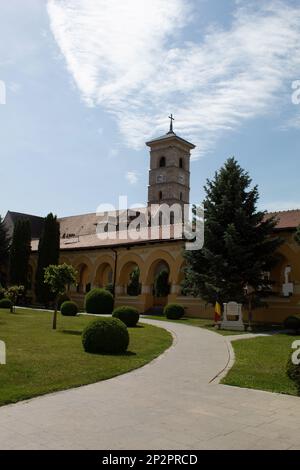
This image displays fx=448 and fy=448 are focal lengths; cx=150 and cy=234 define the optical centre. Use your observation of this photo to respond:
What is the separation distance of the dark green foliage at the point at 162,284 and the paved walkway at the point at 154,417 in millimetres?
30366

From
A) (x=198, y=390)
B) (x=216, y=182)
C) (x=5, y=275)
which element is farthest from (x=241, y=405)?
(x=5, y=275)

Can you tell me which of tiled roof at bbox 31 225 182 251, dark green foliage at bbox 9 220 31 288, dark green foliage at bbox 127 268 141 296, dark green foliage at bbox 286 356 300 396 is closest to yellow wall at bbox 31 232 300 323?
tiled roof at bbox 31 225 182 251

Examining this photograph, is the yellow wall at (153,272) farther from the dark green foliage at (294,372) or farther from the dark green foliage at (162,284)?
the dark green foliage at (294,372)

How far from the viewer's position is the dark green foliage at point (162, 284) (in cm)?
4050

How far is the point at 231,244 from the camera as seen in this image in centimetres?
2366

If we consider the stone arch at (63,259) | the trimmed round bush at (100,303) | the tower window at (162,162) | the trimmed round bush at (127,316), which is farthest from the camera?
the tower window at (162,162)

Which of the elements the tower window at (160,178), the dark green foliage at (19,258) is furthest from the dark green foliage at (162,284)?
the tower window at (160,178)

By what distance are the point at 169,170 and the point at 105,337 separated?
57.7m

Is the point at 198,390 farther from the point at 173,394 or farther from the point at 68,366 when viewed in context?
the point at 68,366

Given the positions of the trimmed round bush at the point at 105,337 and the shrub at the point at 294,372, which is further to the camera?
the trimmed round bush at the point at 105,337

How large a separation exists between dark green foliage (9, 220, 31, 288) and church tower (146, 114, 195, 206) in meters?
29.4

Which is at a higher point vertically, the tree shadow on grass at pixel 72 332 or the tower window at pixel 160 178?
the tower window at pixel 160 178

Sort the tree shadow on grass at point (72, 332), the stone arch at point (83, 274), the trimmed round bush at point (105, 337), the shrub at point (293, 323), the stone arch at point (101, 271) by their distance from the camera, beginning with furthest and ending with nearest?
the stone arch at point (83, 274)
the stone arch at point (101, 271)
the shrub at point (293, 323)
the tree shadow on grass at point (72, 332)
the trimmed round bush at point (105, 337)
